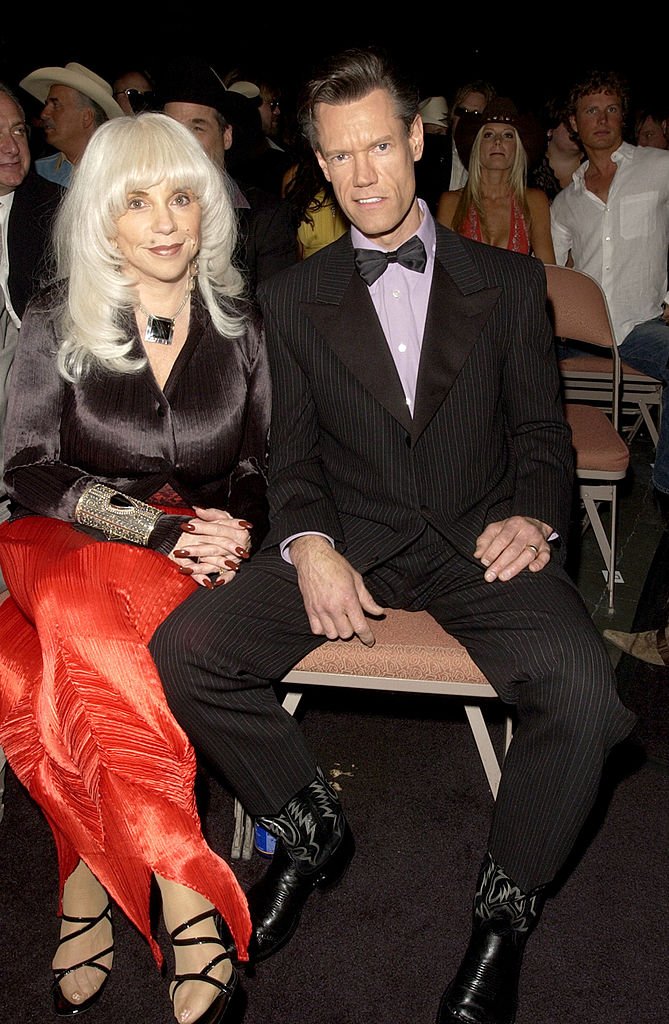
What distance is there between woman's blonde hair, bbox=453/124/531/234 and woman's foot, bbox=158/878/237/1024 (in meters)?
3.56

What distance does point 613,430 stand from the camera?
3539 mm

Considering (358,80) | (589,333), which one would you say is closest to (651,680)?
(589,333)

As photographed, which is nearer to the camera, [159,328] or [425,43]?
[159,328]

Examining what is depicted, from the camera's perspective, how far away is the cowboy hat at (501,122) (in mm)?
4495

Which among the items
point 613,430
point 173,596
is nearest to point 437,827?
point 173,596

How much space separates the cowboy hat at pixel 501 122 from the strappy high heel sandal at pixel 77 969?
390cm

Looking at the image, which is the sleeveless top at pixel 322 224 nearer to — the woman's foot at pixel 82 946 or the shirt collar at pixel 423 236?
the shirt collar at pixel 423 236

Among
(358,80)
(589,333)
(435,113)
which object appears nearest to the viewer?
(358,80)

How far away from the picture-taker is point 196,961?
1857 mm

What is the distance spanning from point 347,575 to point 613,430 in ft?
6.14

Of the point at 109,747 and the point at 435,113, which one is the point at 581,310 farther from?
the point at 435,113

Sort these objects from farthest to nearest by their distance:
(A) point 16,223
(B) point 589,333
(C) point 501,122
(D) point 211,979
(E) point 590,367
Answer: (C) point 501,122
(E) point 590,367
(B) point 589,333
(A) point 16,223
(D) point 211,979

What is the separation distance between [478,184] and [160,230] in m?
2.80

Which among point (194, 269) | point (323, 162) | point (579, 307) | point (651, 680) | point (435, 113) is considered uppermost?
point (323, 162)
